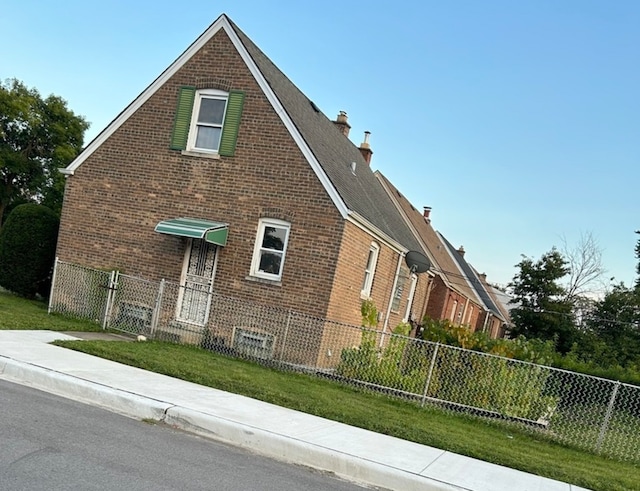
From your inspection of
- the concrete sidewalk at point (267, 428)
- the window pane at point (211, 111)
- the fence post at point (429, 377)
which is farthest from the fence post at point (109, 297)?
the fence post at point (429, 377)

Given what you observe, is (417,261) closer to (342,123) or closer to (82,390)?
(342,123)

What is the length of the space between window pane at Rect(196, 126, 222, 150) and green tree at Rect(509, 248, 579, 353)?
2282 cm

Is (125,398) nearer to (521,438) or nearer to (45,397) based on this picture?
(45,397)

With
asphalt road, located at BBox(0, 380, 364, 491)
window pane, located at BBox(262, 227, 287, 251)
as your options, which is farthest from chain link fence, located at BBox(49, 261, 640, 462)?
asphalt road, located at BBox(0, 380, 364, 491)

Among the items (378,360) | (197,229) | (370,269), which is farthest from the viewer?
(370,269)

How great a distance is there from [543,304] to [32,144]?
3431 centimetres

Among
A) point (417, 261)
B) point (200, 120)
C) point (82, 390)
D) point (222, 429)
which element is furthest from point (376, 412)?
point (417, 261)

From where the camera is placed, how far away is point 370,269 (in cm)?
1515

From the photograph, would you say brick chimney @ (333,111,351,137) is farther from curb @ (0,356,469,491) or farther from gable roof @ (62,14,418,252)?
curb @ (0,356,469,491)

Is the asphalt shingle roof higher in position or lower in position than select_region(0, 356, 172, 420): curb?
higher

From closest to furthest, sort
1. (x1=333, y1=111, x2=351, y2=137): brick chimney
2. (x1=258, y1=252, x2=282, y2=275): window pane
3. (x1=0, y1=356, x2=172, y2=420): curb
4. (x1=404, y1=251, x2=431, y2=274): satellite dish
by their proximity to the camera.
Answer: (x1=0, y1=356, x2=172, y2=420): curb
(x1=258, y1=252, x2=282, y2=275): window pane
(x1=404, y1=251, x2=431, y2=274): satellite dish
(x1=333, y1=111, x2=351, y2=137): brick chimney

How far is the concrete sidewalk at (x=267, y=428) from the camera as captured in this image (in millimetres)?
5586

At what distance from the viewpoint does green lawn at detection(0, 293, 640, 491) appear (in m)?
6.89

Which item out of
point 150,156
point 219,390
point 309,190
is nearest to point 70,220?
point 150,156
